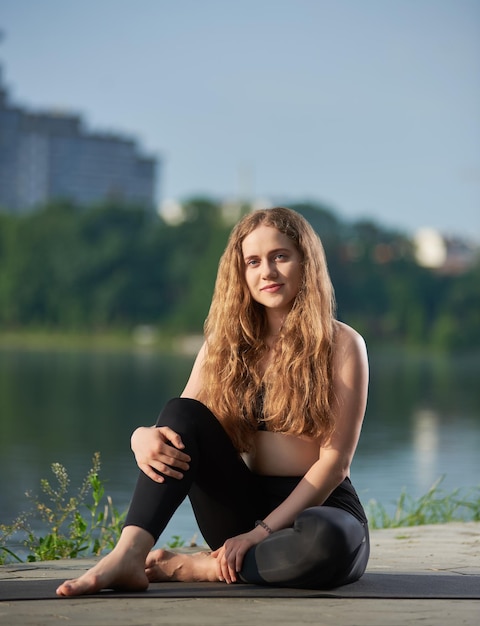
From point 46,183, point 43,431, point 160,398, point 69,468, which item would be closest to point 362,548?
point 69,468

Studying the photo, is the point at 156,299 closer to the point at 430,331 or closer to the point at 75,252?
the point at 75,252

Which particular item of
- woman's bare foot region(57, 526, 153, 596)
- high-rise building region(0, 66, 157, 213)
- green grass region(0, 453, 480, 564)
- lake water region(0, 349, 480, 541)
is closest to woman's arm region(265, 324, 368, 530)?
woman's bare foot region(57, 526, 153, 596)

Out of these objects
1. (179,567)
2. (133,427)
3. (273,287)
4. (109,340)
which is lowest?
(109,340)

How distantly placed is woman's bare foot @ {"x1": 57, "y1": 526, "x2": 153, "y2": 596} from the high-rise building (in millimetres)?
78506

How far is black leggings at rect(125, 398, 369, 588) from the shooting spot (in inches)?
87.2

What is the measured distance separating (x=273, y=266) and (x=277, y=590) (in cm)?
67

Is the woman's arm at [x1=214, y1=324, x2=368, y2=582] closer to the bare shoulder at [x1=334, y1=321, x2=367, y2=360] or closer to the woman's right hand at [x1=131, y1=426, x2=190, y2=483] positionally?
the bare shoulder at [x1=334, y1=321, x2=367, y2=360]

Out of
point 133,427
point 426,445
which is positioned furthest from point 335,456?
point 133,427

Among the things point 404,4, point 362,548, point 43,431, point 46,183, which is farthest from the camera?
point 46,183

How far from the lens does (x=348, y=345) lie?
240cm

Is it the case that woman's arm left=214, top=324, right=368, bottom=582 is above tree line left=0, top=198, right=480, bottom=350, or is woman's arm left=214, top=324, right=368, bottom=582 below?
above

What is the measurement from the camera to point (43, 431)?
35.2 feet

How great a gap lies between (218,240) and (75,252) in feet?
20.7

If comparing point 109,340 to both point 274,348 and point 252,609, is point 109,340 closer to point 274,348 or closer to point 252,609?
point 274,348
